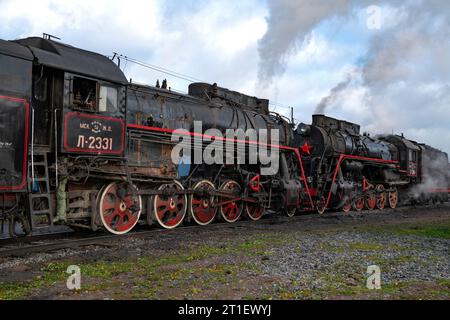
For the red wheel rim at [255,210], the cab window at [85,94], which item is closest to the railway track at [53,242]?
the cab window at [85,94]

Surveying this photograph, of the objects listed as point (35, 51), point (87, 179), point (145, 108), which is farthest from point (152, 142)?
point (35, 51)

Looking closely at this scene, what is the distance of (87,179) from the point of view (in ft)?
30.7

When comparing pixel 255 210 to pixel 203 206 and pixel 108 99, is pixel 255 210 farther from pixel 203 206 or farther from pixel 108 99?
pixel 108 99

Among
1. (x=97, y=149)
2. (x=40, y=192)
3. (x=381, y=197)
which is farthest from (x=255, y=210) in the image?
(x=381, y=197)

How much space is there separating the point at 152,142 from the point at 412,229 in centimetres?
752

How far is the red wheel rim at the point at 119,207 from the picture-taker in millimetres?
9539

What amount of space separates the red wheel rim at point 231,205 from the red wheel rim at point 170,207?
1676mm

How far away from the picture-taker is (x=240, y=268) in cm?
667

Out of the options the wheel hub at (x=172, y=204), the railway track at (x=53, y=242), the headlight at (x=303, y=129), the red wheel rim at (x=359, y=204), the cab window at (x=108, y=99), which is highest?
the headlight at (x=303, y=129)

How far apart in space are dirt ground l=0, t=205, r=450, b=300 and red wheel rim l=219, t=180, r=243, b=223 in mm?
2558

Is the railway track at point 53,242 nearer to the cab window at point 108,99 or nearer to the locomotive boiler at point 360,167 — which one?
the cab window at point 108,99

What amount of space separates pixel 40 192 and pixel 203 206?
5.21 meters

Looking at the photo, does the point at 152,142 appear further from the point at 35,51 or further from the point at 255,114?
the point at 255,114

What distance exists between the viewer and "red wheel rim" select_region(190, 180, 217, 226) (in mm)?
12156
